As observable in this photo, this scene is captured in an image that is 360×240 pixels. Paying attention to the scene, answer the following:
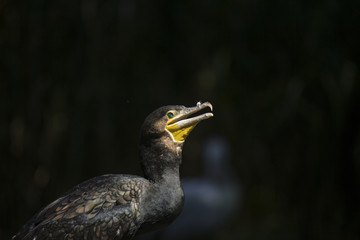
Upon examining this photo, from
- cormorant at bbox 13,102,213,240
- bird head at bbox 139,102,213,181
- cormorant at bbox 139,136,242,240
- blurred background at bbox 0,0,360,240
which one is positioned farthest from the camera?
cormorant at bbox 139,136,242,240

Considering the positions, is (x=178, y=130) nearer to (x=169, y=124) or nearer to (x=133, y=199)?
(x=169, y=124)

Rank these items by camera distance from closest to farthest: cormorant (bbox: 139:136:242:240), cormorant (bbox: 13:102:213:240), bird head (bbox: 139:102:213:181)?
cormorant (bbox: 13:102:213:240)
bird head (bbox: 139:102:213:181)
cormorant (bbox: 139:136:242:240)

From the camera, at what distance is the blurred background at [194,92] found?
12.9 feet

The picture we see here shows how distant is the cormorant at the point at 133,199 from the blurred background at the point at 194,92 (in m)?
2.31

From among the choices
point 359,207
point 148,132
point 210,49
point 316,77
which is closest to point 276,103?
point 316,77

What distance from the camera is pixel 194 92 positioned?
4688 millimetres

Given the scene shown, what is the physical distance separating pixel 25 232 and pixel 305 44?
9.92 ft

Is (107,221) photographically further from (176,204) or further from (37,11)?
(37,11)

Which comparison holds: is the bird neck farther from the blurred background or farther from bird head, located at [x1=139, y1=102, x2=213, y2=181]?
the blurred background

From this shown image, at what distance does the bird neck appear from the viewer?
1768 millimetres

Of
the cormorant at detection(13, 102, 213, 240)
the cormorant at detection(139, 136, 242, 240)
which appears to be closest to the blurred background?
the cormorant at detection(139, 136, 242, 240)

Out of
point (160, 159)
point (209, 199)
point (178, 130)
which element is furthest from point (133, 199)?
point (209, 199)

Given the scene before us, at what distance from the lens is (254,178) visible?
4.98 metres

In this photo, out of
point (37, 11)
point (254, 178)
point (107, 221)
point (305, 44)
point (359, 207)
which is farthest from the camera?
point (254, 178)
